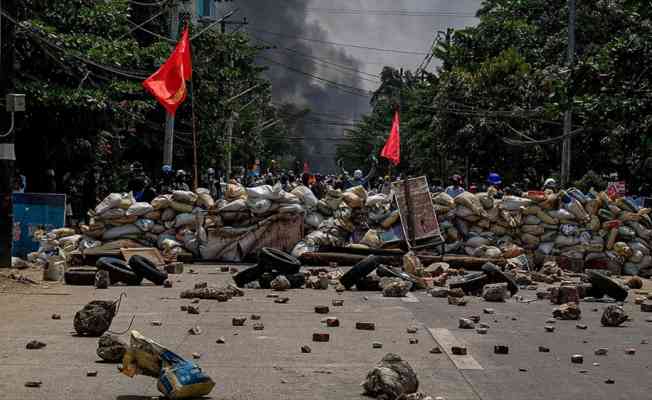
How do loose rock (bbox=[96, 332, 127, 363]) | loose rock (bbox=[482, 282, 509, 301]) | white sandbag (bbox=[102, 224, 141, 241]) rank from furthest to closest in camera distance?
white sandbag (bbox=[102, 224, 141, 241]), loose rock (bbox=[482, 282, 509, 301]), loose rock (bbox=[96, 332, 127, 363])

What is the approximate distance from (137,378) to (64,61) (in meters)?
15.8

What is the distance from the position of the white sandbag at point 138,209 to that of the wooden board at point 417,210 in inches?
181

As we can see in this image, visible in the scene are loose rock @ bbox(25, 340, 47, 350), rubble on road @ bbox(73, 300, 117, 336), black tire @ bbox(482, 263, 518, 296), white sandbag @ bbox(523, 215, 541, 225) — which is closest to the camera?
loose rock @ bbox(25, 340, 47, 350)

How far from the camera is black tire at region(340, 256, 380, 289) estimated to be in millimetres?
13844

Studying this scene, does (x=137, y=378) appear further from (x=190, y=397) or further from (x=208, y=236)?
(x=208, y=236)

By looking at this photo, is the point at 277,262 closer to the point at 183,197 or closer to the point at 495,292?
→ the point at 495,292

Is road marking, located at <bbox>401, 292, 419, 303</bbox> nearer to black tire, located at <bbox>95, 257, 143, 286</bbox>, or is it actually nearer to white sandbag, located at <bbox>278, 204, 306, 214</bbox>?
black tire, located at <bbox>95, 257, 143, 286</bbox>

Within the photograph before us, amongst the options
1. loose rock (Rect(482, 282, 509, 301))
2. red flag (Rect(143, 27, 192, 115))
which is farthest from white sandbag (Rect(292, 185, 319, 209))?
loose rock (Rect(482, 282, 509, 301))

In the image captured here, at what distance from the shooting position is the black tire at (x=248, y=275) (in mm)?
13922

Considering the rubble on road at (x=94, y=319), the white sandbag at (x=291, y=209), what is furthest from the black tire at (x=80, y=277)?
the white sandbag at (x=291, y=209)

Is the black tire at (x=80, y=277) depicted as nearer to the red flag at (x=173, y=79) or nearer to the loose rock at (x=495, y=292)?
the loose rock at (x=495, y=292)

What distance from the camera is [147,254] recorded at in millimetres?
16672

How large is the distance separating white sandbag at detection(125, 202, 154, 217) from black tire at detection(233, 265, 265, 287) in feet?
17.3

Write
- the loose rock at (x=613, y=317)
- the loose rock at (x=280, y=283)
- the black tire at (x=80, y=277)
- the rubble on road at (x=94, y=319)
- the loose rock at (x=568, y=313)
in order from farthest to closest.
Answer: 1. the black tire at (x=80, y=277)
2. the loose rock at (x=280, y=283)
3. the loose rock at (x=568, y=313)
4. the loose rock at (x=613, y=317)
5. the rubble on road at (x=94, y=319)
